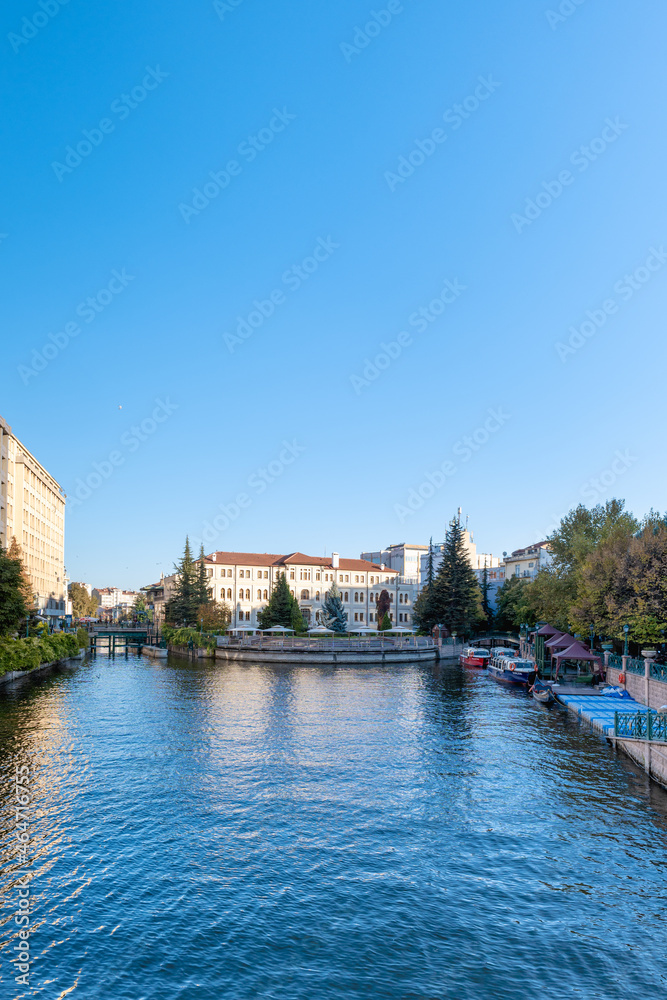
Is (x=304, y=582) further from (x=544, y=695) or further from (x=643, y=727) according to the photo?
(x=643, y=727)

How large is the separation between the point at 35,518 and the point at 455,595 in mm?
58522

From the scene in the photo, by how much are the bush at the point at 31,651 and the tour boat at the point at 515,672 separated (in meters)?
41.9

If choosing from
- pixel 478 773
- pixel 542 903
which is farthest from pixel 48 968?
pixel 478 773

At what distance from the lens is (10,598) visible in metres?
52.8

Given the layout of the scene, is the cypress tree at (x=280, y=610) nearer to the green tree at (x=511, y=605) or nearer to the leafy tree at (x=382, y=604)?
the leafy tree at (x=382, y=604)

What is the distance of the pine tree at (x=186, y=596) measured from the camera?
103 m

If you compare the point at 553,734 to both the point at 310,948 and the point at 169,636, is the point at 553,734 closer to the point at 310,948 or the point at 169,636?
the point at 310,948

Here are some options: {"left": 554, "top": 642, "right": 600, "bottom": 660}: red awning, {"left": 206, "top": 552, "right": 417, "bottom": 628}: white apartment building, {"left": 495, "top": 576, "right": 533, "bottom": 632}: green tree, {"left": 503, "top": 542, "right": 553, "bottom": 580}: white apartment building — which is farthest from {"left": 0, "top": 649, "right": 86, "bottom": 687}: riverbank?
{"left": 503, "top": 542, "right": 553, "bottom": 580}: white apartment building

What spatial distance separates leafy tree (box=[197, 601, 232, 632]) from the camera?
305 ft

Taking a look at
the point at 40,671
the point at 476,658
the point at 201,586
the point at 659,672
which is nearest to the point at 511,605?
the point at 476,658

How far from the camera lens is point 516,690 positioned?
→ 56625mm

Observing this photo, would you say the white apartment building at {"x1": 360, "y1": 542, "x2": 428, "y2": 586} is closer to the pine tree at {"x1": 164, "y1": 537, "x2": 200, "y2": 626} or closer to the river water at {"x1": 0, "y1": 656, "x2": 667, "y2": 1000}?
the pine tree at {"x1": 164, "y1": 537, "x2": 200, "y2": 626}

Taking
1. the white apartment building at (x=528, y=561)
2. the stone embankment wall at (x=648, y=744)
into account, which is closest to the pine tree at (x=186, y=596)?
the white apartment building at (x=528, y=561)

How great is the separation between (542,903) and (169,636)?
86.6 metres
